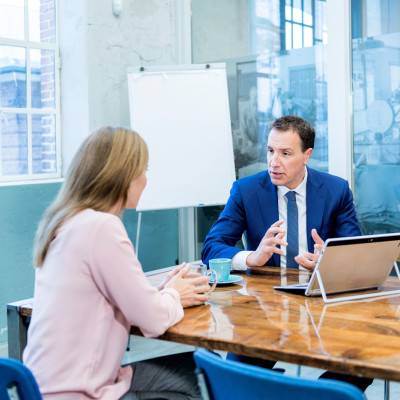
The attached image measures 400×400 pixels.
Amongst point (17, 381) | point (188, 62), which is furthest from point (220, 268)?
point (188, 62)

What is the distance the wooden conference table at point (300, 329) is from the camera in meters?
1.25

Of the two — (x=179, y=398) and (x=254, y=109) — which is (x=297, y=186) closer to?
(x=179, y=398)

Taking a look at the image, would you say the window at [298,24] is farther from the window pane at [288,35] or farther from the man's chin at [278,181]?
the man's chin at [278,181]

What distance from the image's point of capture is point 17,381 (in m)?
1.23

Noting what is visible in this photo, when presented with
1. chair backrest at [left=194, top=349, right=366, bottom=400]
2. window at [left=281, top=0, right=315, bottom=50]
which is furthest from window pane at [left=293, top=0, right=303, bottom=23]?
chair backrest at [left=194, top=349, right=366, bottom=400]

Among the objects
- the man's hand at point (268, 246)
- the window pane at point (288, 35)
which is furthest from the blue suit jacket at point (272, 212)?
the window pane at point (288, 35)

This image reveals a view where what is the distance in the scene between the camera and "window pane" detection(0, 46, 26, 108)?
3.66m

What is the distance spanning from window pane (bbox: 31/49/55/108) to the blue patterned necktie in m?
2.11

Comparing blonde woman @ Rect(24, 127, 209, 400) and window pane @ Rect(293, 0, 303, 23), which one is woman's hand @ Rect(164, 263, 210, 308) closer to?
blonde woman @ Rect(24, 127, 209, 400)

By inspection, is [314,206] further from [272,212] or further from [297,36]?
[297,36]

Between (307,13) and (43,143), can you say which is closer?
(307,13)

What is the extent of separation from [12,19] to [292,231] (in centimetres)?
239

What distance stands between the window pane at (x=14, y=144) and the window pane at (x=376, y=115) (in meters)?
2.13

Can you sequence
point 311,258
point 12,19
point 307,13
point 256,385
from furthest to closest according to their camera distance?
1. point 307,13
2. point 12,19
3. point 311,258
4. point 256,385
